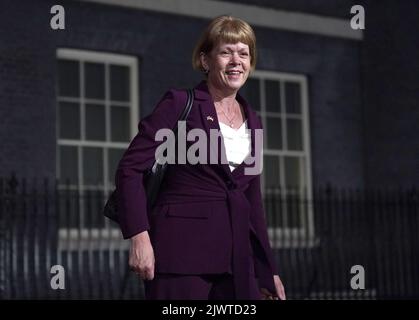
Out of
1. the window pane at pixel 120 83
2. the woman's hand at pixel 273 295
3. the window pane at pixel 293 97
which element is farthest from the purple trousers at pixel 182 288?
the window pane at pixel 293 97

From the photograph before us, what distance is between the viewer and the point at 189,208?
3305 mm

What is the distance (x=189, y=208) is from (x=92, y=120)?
769 cm

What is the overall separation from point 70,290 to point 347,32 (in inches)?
241

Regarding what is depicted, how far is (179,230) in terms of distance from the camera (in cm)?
329

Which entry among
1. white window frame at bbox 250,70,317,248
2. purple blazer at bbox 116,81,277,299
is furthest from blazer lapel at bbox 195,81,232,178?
white window frame at bbox 250,70,317,248

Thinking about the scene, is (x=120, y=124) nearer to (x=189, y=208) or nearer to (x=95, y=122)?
(x=95, y=122)

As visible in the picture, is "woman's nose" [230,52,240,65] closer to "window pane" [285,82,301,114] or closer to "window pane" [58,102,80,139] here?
"window pane" [58,102,80,139]

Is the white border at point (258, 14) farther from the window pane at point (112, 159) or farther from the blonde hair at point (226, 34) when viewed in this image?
the blonde hair at point (226, 34)

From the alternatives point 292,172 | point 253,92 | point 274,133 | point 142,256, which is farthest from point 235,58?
point 292,172

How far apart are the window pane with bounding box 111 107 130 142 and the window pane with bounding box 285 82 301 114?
2.62 metres

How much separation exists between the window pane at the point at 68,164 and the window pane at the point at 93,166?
116mm

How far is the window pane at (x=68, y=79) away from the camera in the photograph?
35.2 ft
